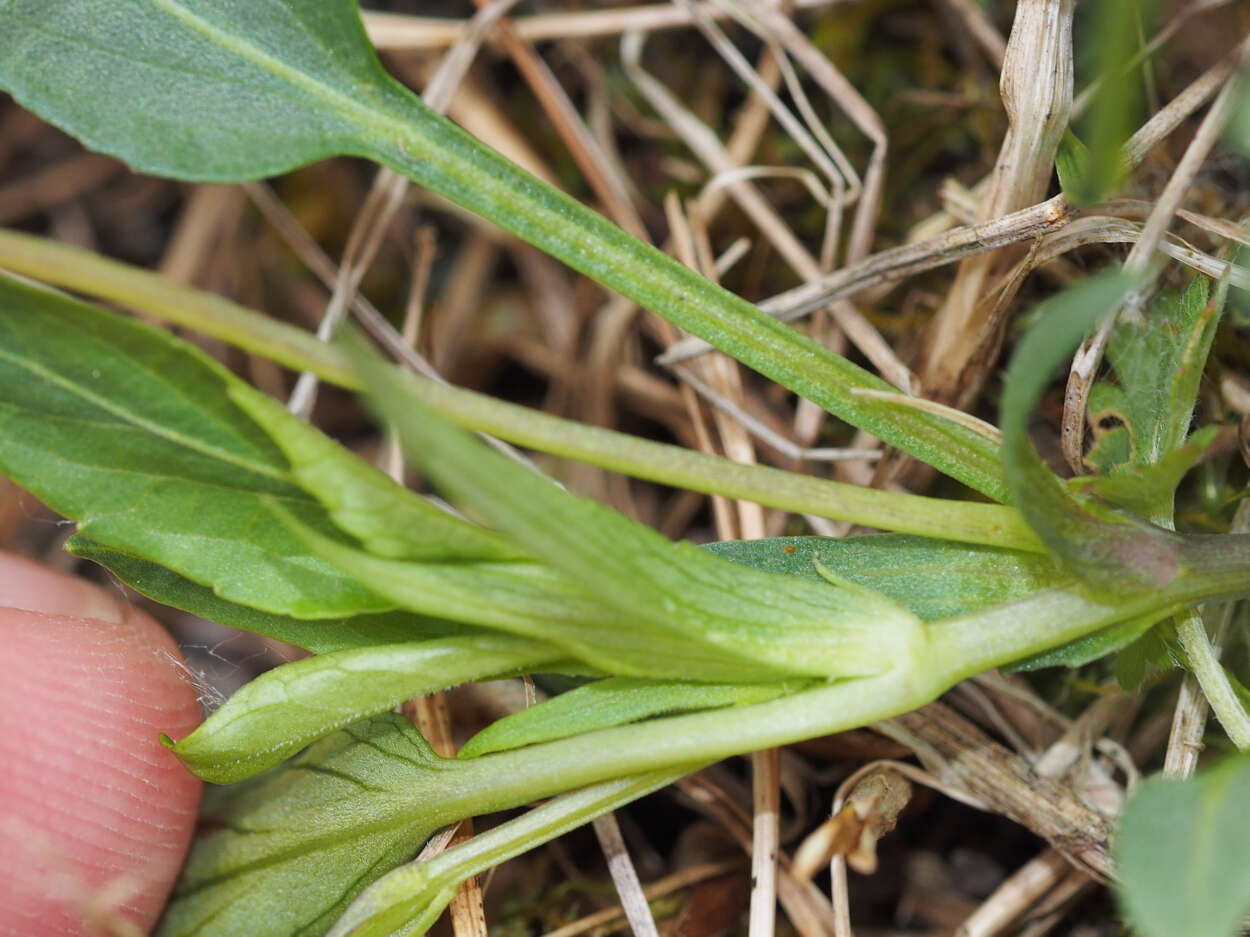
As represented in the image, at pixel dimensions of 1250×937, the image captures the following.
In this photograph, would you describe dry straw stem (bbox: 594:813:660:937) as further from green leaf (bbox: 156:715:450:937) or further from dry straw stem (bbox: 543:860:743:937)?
green leaf (bbox: 156:715:450:937)

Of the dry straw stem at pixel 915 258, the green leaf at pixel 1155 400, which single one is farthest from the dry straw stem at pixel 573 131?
the green leaf at pixel 1155 400

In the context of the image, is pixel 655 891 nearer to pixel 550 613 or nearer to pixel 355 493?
pixel 550 613

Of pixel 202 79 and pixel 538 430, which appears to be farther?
pixel 202 79

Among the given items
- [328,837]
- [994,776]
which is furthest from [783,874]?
[328,837]

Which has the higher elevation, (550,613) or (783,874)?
(550,613)

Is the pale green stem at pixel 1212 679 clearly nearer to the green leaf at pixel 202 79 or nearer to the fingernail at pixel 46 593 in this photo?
the green leaf at pixel 202 79

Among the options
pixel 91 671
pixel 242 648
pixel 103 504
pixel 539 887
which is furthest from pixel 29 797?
pixel 242 648

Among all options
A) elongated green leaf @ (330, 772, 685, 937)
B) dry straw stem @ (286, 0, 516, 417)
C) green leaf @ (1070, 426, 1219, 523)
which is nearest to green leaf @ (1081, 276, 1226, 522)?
green leaf @ (1070, 426, 1219, 523)
